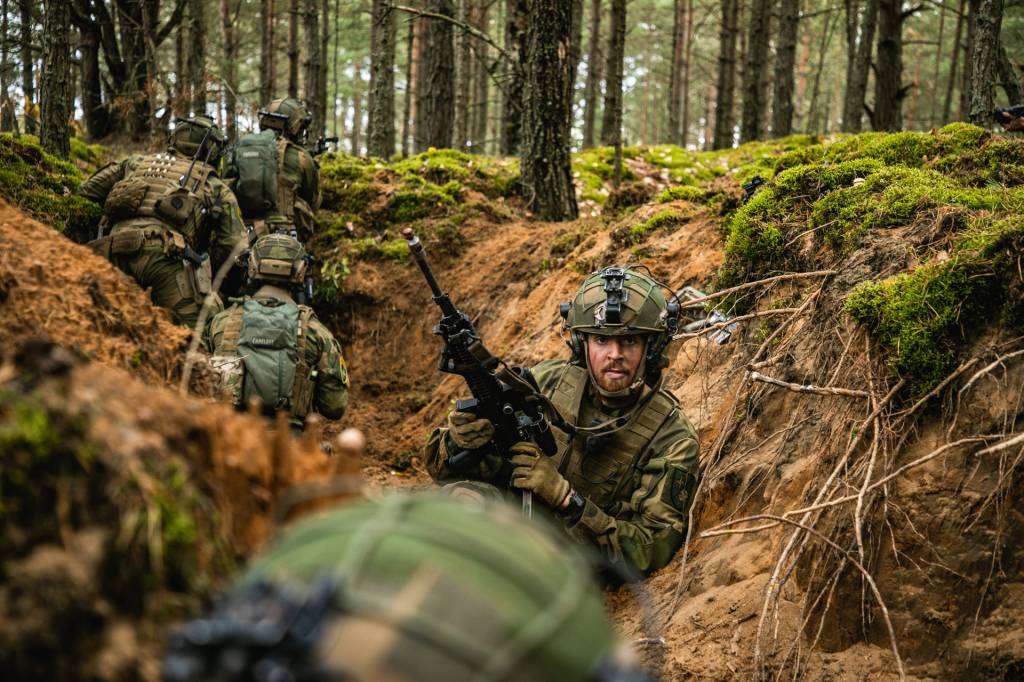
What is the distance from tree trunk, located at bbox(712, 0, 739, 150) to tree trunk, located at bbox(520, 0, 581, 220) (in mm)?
7924

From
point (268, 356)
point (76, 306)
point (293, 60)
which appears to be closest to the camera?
point (76, 306)

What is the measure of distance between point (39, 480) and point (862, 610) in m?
3.33

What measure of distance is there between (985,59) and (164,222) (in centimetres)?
763

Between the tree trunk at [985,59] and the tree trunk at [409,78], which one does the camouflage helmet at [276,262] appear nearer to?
the tree trunk at [985,59]

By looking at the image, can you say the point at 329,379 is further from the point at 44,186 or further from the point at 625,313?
the point at 44,186

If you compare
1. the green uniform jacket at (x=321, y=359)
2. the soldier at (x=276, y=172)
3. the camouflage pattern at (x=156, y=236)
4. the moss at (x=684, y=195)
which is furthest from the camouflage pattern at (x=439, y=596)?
the soldier at (x=276, y=172)

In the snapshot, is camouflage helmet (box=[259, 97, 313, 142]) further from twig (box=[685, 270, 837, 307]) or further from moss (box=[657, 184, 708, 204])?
twig (box=[685, 270, 837, 307])

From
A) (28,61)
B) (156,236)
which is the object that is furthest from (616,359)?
(28,61)

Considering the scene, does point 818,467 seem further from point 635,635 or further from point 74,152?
point 74,152

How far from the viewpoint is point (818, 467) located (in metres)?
4.57

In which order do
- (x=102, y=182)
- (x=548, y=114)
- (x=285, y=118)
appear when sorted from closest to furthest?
(x=102, y=182)
(x=285, y=118)
(x=548, y=114)

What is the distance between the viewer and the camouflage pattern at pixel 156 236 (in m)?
7.32

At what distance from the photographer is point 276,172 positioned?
9.44 metres

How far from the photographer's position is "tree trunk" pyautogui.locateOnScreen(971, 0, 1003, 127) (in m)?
8.38
